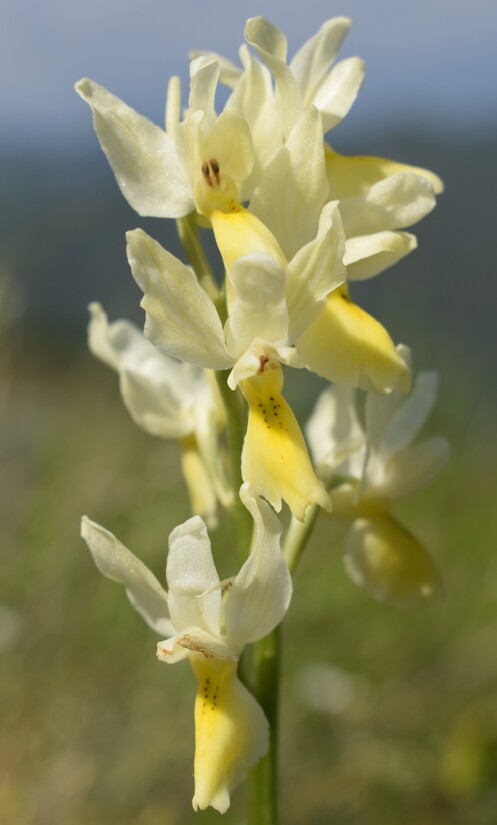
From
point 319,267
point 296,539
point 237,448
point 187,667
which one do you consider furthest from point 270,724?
point 187,667

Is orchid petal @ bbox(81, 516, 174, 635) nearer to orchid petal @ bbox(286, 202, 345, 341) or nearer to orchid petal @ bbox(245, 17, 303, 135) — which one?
orchid petal @ bbox(286, 202, 345, 341)

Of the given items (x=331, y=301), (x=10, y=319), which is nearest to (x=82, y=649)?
(x=10, y=319)

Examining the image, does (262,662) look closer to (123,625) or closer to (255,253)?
(255,253)

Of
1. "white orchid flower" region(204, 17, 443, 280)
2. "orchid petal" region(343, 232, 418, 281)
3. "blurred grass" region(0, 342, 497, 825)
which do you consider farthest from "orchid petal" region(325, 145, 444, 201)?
"blurred grass" region(0, 342, 497, 825)

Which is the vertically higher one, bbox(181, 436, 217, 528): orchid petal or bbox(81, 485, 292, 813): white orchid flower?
bbox(81, 485, 292, 813): white orchid flower

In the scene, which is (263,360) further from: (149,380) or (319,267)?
(149,380)

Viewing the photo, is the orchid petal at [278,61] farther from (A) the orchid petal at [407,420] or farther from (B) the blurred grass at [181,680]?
(B) the blurred grass at [181,680]
